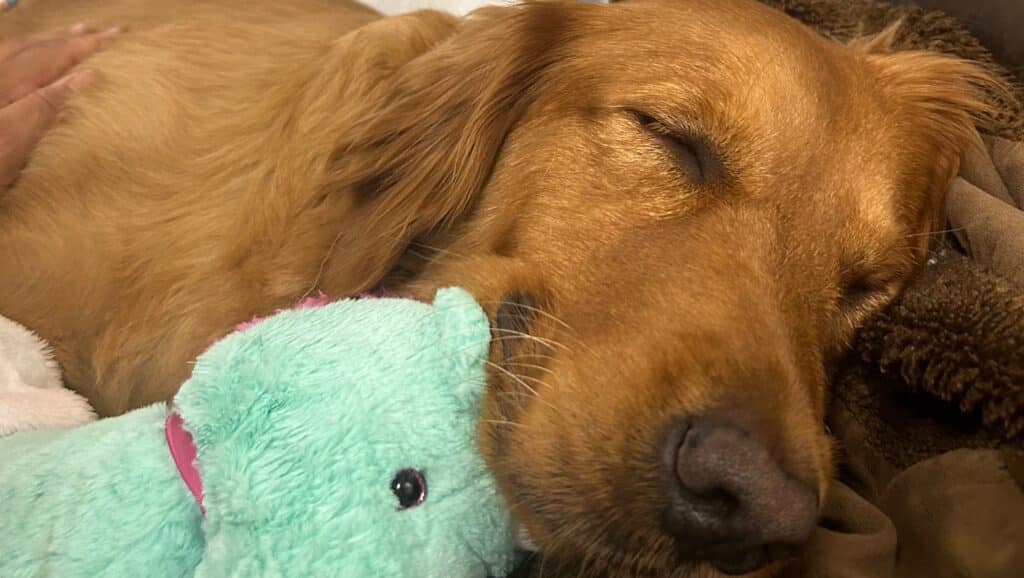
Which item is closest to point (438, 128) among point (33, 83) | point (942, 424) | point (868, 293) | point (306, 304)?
point (306, 304)

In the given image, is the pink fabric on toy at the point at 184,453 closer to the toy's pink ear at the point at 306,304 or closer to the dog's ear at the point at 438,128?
the toy's pink ear at the point at 306,304

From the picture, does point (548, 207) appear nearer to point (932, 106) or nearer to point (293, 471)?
point (293, 471)

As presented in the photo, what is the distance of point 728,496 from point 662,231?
48cm

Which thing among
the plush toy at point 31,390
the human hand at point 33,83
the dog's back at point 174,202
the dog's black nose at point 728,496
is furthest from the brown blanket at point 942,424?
the human hand at point 33,83

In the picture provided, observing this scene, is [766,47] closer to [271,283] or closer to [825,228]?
[825,228]

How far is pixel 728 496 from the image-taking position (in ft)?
3.06

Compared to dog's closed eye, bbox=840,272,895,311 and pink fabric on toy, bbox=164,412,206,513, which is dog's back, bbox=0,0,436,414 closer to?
pink fabric on toy, bbox=164,412,206,513

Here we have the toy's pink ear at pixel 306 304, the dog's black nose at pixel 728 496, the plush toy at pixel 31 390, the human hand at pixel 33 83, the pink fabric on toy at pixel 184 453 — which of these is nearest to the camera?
the dog's black nose at pixel 728 496

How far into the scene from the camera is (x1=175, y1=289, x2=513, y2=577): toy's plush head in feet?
3.10

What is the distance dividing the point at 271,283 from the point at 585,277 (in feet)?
2.06

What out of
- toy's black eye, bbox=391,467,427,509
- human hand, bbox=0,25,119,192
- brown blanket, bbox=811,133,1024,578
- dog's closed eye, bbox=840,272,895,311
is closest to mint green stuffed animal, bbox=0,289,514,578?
toy's black eye, bbox=391,467,427,509

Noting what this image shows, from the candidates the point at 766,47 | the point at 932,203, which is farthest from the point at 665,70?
the point at 932,203

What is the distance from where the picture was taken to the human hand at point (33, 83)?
1.84 meters

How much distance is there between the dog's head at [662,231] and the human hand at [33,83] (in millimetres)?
803
